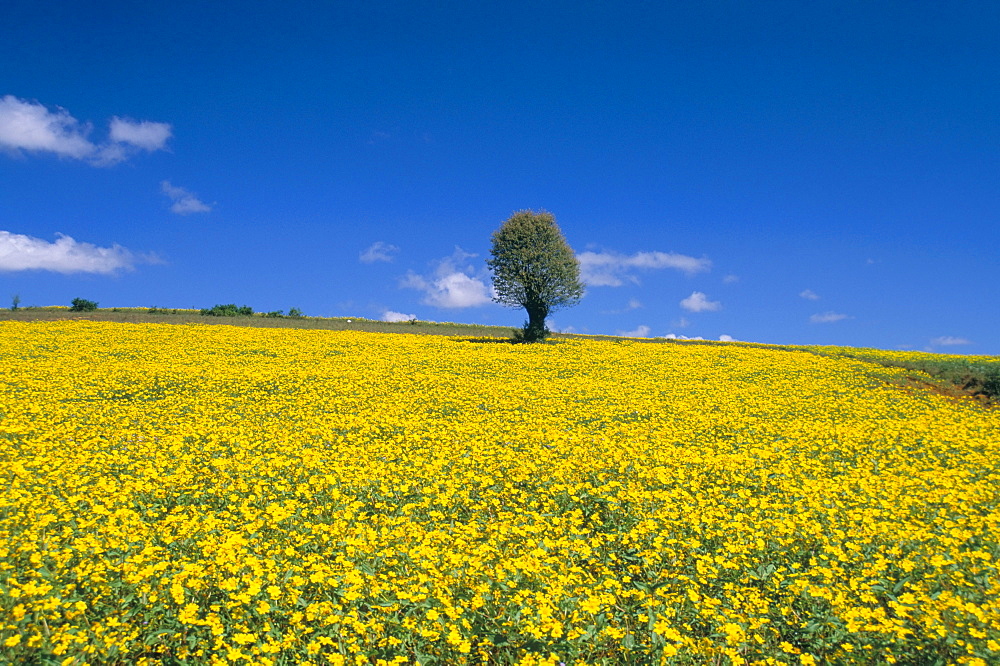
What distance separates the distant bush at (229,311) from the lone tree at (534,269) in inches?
887

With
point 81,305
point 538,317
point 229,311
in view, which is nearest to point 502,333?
point 538,317

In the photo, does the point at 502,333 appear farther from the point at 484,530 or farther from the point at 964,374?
the point at 484,530

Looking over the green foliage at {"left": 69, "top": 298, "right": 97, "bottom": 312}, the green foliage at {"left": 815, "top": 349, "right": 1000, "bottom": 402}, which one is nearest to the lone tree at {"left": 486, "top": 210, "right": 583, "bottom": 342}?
the green foliage at {"left": 815, "top": 349, "right": 1000, "bottom": 402}

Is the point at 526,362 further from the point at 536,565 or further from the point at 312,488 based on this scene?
the point at 536,565

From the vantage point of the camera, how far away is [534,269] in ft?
149

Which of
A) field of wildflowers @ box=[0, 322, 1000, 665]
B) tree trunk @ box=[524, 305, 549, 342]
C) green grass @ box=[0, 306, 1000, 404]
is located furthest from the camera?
Answer: tree trunk @ box=[524, 305, 549, 342]

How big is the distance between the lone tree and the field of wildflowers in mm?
26269

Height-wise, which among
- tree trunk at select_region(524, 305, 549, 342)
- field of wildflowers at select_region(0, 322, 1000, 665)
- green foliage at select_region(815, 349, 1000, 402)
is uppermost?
tree trunk at select_region(524, 305, 549, 342)

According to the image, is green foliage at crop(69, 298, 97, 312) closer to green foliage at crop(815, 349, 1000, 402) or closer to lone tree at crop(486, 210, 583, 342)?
lone tree at crop(486, 210, 583, 342)

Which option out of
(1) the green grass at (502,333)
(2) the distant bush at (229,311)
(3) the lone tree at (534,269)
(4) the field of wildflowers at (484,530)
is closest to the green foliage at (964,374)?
(1) the green grass at (502,333)

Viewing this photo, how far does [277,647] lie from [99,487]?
6.21 meters

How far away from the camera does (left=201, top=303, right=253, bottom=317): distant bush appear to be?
5084 cm

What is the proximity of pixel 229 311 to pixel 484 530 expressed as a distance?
162ft

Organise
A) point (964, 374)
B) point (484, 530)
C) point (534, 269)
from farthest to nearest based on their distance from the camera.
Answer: point (534, 269), point (964, 374), point (484, 530)
